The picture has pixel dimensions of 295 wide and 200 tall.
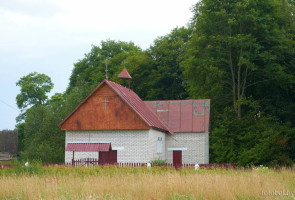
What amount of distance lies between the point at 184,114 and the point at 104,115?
27.3ft

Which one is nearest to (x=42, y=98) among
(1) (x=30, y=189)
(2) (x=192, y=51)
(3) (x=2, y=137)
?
(3) (x=2, y=137)

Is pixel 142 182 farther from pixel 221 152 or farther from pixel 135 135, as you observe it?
pixel 221 152

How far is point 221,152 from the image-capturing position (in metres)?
31.9

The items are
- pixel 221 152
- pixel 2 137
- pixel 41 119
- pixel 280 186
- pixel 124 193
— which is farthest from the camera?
pixel 2 137

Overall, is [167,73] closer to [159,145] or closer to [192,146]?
[192,146]

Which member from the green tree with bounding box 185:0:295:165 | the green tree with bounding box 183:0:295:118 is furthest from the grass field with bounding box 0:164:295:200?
the green tree with bounding box 183:0:295:118

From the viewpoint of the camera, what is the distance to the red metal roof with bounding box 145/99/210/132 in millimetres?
34656

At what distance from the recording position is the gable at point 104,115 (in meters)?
29.5

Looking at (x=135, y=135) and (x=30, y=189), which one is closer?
(x=30, y=189)

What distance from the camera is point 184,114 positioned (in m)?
35.8

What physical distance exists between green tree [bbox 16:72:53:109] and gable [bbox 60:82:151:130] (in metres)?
40.1

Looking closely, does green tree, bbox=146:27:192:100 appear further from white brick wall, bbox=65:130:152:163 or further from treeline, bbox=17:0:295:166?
white brick wall, bbox=65:130:152:163

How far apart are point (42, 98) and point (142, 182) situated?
57.8 meters

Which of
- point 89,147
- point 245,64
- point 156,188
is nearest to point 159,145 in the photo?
point 89,147
